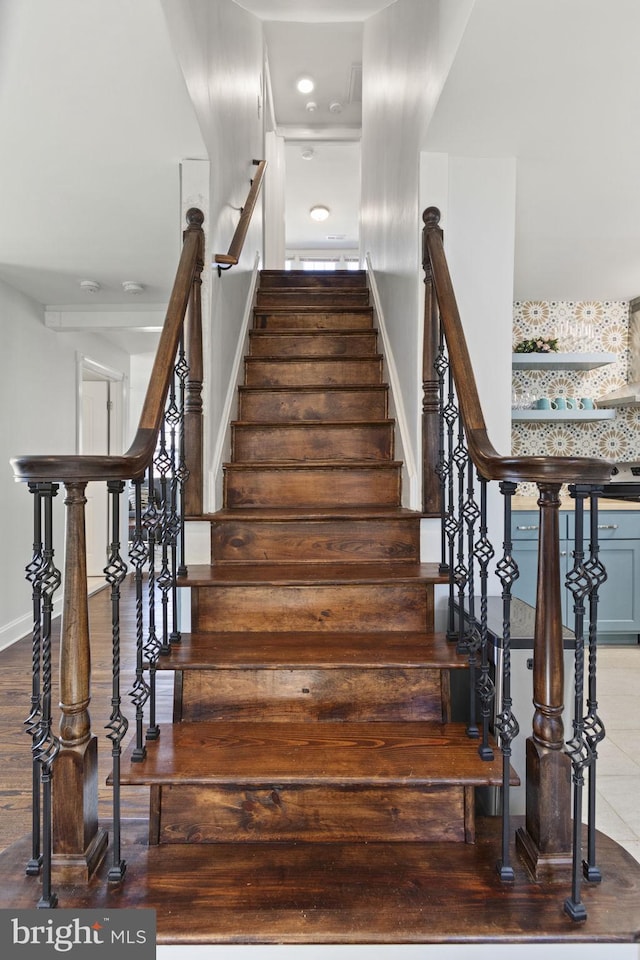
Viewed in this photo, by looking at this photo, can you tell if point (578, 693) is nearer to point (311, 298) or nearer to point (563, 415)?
point (563, 415)

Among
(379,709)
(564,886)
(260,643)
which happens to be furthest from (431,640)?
(564,886)

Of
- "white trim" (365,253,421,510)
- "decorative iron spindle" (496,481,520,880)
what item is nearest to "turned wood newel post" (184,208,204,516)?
"white trim" (365,253,421,510)

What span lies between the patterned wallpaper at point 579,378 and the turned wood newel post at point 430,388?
239 centimetres

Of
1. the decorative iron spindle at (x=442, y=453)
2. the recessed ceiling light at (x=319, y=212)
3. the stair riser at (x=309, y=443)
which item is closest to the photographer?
the decorative iron spindle at (x=442, y=453)

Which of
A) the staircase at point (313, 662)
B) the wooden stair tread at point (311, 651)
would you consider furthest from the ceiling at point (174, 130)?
the wooden stair tread at point (311, 651)

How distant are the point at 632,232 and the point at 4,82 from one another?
115 inches

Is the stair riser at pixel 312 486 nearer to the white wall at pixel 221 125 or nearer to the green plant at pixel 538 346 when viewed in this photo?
the white wall at pixel 221 125

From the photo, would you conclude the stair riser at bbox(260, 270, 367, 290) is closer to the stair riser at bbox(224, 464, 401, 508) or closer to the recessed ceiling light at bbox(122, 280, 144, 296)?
the recessed ceiling light at bbox(122, 280, 144, 296)

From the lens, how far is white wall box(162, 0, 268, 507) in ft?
6.92

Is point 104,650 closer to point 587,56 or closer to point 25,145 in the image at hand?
point 25,145

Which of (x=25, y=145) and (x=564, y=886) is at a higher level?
(x=25, y=145)

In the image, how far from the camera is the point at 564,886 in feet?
4.03

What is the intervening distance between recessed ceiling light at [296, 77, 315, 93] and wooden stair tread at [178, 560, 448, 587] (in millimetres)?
5030

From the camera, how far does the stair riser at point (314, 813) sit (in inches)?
55.4
